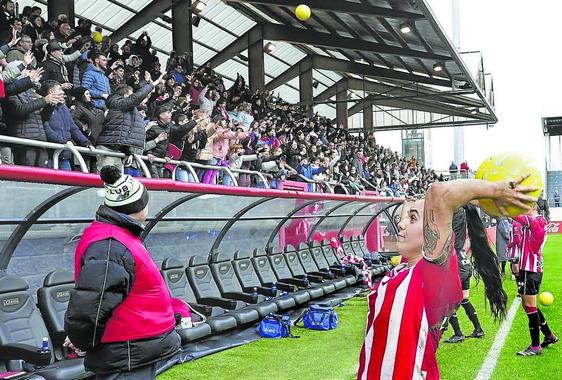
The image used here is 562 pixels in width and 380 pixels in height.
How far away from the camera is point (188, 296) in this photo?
10906 millimetres

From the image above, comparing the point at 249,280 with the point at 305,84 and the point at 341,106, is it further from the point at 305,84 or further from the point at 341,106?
the point at 341,106

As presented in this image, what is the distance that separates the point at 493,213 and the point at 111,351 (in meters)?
2.25

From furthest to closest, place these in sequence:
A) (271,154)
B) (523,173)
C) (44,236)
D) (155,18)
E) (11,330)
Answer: (155,18), (271,154), (44,236), (11,330), (523,173)

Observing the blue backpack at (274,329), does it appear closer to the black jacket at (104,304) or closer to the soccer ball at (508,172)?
the black jacket at (104,304)

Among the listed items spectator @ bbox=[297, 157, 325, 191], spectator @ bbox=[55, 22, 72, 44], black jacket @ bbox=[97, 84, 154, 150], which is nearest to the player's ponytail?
black jacket @ bbox=[97, 84, 154, 150]

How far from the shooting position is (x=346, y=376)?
7844 mm

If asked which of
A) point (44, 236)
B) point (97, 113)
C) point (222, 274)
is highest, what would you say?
point (97, 113)

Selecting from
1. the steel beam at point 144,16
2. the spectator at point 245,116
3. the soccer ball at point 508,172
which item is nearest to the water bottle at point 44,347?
the soccer ball at point 508,172

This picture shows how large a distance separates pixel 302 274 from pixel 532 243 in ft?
23.0

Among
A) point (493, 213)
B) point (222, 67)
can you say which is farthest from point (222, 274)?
point (222, 67)

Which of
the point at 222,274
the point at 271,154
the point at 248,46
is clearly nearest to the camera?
the point at 222,274

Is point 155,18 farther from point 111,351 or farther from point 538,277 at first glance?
point 111,351

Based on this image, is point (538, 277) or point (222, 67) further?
point (222, 67)

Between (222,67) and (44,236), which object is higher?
(222,67)
